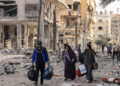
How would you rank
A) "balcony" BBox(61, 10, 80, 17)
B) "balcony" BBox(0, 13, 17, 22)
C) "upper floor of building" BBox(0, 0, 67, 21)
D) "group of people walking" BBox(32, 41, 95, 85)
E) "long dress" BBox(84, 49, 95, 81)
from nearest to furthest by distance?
"group of people walking" BBox(32, 41, 95, 85) → "long dress" BBox(84, 49, 95, 81) → "upper floor of building" BBox(0, 0, 67, 21) → "balcony" BBox(0, 13, 17, 22) → "balcony" BBox(61, 10, 80, 17)

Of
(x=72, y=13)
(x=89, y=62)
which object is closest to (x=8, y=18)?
(x=72, y=13)

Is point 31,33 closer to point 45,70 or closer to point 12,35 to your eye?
point 12,35

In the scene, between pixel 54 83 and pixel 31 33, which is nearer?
pixel 54 83

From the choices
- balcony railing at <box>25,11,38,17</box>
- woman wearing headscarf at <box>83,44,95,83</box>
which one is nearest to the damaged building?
balcony railing at <box>25,11,38,17</box>

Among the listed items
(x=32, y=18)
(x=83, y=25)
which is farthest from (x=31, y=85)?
(x=83, y=25)

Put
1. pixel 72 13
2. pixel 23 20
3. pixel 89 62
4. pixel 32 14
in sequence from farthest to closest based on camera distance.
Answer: pixel 72 13, pixel 23 20, pixel 32 14, pixel 89 62

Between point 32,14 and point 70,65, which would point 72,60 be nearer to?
point 70,65

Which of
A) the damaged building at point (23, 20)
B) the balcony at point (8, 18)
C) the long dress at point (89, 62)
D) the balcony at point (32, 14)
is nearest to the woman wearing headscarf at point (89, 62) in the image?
the long dress at point (89, 62)

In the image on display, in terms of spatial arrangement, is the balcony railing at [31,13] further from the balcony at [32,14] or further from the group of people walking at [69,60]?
the group of people walking at [69,60]

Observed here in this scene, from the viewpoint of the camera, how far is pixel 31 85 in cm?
792

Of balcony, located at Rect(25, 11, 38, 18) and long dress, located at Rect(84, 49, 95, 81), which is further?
balcony, located at Rect(25, 11, 38, 18)

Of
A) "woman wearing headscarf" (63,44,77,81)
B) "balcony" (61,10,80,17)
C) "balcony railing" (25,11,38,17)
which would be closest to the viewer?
"woman wearing headscarf" (63,44,77,81)

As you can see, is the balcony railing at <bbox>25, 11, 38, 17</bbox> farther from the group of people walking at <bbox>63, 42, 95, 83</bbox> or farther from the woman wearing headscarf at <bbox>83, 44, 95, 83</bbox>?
the woman wearing headscarf at <bbox>83, 44, 95, 83</bbox>

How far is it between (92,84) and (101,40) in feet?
159
